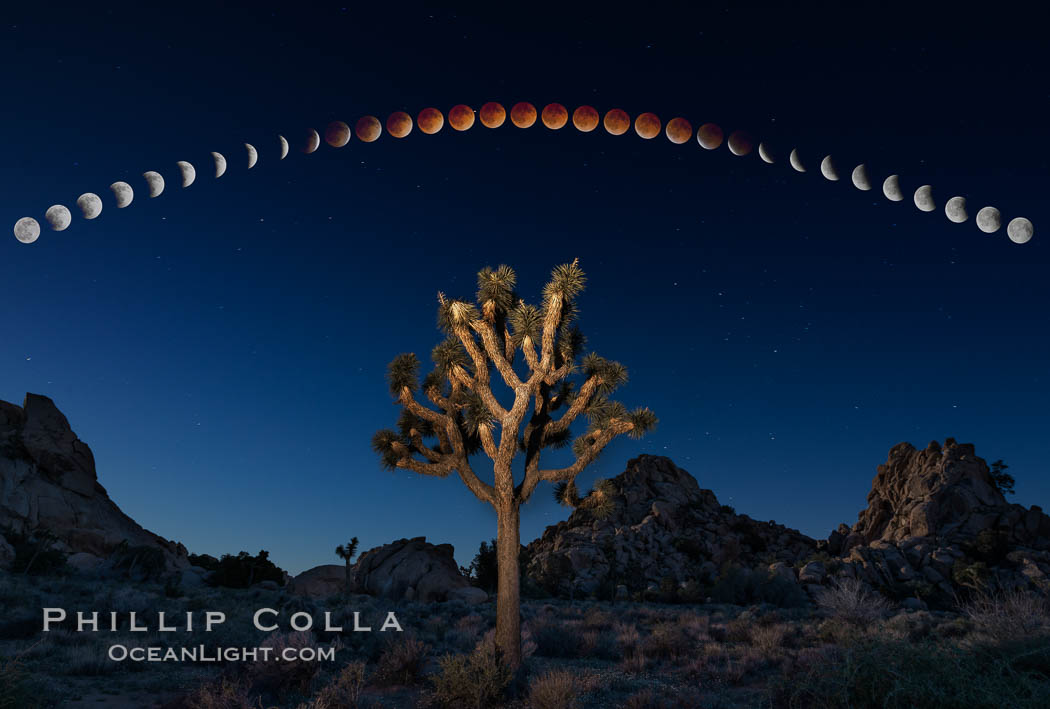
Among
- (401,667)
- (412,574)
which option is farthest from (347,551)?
(401,667)

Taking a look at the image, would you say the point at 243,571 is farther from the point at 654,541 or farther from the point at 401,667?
the point at 654,541

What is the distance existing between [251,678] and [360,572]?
29.7 metres

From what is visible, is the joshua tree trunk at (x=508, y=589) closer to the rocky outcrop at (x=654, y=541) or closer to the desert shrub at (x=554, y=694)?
the desert shrub at (x=554, y=694)

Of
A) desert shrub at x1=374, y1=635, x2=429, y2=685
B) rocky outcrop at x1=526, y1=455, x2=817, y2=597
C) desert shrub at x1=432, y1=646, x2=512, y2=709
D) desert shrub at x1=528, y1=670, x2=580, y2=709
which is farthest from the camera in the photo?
rocky outcrop at x1=526, y1=455, x2=817, y2=597

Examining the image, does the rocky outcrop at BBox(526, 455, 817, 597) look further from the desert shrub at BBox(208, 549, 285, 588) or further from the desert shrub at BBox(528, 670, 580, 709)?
the desert shrub at BBox(528, 670, 580, 709)

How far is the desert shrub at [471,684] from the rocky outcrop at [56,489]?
47700mm

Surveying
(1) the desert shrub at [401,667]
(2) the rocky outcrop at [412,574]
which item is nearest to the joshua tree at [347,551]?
(2) the rocky outcrop at [412,574]

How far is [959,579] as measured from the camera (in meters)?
47.3

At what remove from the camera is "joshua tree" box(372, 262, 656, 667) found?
12.6 metres

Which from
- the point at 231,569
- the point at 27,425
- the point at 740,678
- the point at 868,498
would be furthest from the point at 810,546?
the point at 27,425

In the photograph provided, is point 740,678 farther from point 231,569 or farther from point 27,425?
point 27,425

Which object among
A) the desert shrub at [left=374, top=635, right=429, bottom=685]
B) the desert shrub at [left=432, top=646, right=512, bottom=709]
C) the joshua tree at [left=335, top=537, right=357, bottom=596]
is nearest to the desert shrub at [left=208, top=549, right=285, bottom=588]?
the joshua tree at [left=335, top=537, right=357, bottom=596]

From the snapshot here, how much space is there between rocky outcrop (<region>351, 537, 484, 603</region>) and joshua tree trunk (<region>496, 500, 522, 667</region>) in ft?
71.4

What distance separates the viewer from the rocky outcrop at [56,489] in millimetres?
48688
